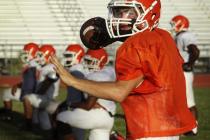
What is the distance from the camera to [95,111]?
711 cm

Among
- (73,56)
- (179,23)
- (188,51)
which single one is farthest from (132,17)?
(179,23)

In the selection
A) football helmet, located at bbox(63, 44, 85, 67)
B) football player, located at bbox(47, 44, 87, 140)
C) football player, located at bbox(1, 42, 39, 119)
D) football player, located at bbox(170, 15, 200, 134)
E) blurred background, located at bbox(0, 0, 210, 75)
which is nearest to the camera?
football player, located at bbox(47, 44, 87, 140)

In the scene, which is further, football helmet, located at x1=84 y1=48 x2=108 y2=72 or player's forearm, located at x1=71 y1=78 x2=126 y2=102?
football helmet, located at x1=84 y1=48 x2=108 y2=72

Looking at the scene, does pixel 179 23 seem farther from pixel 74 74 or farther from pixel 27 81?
pixel 27 81

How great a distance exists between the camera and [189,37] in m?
9.77

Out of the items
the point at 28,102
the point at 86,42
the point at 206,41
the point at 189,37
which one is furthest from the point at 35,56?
the point at 206,41

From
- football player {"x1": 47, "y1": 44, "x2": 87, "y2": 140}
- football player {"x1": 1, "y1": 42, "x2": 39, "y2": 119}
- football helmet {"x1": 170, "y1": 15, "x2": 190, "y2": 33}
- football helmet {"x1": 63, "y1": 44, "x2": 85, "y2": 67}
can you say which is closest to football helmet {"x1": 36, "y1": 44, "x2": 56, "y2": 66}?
football player {"x1": 1, "y1": 42, "x2": 39, "y2": 119}

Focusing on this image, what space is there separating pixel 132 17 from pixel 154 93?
47 cm

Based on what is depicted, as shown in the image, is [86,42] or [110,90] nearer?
[110,90]

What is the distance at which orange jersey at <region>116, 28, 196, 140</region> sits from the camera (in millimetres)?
3686

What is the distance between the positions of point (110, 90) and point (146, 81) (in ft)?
0.75

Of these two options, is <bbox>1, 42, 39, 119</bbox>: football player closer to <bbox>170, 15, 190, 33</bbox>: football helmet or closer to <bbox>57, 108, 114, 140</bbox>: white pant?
<bbox>170, 15, 190, 33</bbox>: football helmet

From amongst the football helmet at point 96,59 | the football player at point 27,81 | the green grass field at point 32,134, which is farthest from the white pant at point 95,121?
the football player at point 27,81

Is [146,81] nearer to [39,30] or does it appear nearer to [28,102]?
[28,102]
